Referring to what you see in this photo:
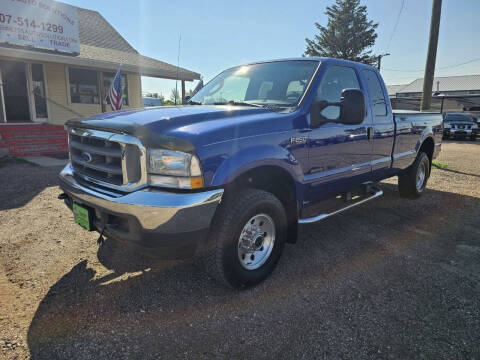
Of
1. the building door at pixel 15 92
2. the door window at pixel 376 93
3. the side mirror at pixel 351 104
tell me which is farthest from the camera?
the building door at pixel 15 92

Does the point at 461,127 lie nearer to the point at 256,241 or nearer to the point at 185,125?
the point at 256,241

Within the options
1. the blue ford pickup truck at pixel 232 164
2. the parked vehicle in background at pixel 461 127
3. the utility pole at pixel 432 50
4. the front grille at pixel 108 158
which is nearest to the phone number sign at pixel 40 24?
the blue ford pickup truck at pixel 232 164

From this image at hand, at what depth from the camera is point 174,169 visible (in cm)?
222

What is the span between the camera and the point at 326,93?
3.40 m

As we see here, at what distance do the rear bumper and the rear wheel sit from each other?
434 cm

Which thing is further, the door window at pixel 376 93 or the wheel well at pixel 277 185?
the door window at pixel 376 93

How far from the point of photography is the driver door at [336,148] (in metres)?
3.18

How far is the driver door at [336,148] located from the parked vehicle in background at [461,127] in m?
17.2

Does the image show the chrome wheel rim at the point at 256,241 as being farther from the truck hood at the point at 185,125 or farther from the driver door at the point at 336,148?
the truck hood at the point at 185,125

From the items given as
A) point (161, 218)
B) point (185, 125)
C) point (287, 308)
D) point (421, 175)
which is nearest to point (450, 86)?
point (421, 175)

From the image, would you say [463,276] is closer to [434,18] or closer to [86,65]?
[434,18]

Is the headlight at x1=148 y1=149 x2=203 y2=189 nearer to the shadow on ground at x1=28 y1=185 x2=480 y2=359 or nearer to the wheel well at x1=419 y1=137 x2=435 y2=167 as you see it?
the shadow on ground at x1=28 y1=185 x2=480 y2=359

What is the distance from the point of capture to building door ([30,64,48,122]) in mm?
11648

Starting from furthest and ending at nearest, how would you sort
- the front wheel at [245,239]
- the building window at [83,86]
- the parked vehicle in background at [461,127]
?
the parked vehicle in background at [461,127] < the building window at [83,86] < the front wheel at [245,239]
